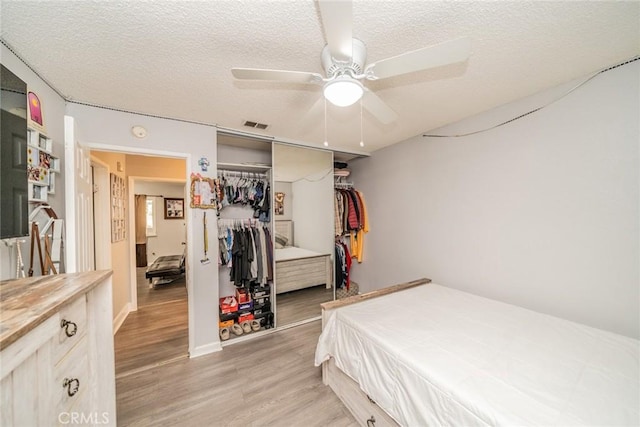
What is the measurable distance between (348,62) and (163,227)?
22.2 feet

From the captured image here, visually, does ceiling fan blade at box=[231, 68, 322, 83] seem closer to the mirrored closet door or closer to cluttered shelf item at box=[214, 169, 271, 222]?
the mirrored closet door

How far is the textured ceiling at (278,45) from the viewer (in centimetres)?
109

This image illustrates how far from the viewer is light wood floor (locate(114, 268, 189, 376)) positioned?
7.61ft

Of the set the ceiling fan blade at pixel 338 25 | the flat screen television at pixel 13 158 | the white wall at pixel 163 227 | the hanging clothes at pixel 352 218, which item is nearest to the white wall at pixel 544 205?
the hanging clothes at pixel 352 218

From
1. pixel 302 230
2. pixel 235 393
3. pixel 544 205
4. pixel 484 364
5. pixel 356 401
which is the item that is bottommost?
pixel 235 393

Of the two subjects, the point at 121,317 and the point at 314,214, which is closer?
the point at 121,317

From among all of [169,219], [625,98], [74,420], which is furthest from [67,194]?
[169,219]

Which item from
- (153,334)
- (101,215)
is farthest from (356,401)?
(101,215)

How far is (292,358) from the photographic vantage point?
2328 millimetres

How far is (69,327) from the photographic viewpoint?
3.05ft

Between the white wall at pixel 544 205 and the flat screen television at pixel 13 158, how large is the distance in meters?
3.22

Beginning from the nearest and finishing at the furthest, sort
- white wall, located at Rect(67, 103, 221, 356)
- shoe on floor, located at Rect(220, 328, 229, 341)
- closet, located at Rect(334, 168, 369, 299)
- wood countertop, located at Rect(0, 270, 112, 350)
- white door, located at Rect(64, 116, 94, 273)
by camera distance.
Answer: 1. wood countertop, located at Rect(0, 270, 112, 350)
2. white door, located at Rect(64, 116, 94, 273)
3. white wall, located at Rect(67, 103, 221, 356)
4. shoe on floor, located at Rect(220, 328, 229, 341)
5. closet, located at Rect(334, 168, 369, 299)

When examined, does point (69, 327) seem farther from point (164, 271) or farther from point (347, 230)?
point (164, 271)

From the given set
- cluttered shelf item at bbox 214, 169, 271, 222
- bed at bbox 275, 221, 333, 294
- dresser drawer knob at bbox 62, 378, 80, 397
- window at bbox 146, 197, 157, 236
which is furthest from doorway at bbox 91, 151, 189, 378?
window at bbox 146, 197, 157, 236
